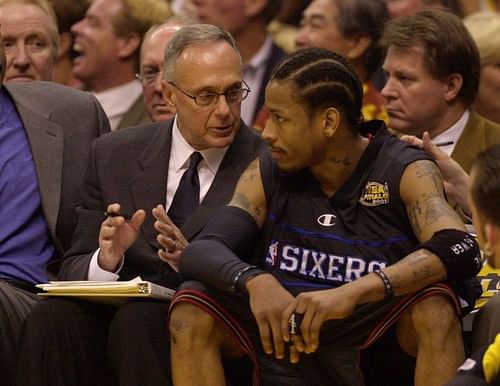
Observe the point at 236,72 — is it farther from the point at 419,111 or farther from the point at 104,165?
the point at 419,111

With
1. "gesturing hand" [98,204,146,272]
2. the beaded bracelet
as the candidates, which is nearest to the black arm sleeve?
the beaded bracelet

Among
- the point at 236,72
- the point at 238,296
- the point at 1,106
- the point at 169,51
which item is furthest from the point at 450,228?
the point at 1,106

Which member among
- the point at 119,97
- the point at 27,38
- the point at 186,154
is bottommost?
the point at 119,97

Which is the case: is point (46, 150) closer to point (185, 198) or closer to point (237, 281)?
point (185, 198)

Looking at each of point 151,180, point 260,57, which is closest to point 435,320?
point 151,180

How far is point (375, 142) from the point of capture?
3.42m

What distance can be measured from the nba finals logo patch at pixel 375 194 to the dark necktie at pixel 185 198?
629 mm

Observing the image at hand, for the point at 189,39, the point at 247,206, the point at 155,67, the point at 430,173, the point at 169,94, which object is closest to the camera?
the point at 430,173

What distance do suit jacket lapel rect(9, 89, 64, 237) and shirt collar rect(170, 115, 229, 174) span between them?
42cm

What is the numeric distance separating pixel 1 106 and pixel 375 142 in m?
1.39

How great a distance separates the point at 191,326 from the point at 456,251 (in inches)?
27.7

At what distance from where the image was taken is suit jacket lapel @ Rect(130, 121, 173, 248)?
3756mm

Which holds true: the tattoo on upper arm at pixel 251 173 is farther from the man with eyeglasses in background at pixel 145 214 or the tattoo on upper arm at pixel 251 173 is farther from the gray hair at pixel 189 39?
the gray hair at pixel 189 39

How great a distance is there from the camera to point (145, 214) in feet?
12.0
